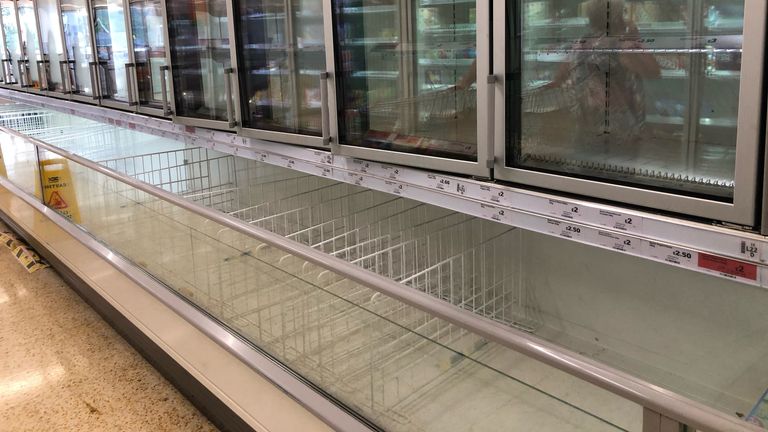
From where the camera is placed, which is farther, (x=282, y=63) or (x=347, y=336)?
(x=282, y=63)

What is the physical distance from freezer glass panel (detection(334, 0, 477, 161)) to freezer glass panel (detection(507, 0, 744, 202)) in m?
0.23

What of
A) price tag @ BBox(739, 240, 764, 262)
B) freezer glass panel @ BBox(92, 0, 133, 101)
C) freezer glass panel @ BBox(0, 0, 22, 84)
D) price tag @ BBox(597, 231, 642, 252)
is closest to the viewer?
price tag @ BBox(739, 240, 764, 262)

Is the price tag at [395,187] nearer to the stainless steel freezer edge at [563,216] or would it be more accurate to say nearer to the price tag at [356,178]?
the stainless steel freezer edge at [563,216]

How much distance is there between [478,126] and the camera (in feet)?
6.07

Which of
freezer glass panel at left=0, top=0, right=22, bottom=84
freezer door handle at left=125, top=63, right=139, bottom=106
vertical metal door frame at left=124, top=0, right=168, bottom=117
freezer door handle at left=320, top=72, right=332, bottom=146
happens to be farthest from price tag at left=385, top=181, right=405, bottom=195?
freezer glass panel at left=0, top=0, right=22, bottom=84

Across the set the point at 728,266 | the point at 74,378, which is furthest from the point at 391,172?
the point at 74,378

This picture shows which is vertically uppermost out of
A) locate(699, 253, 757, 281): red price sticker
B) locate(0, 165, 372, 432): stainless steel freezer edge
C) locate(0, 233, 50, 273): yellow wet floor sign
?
locate(699, 253, 757, 281): red price sticker

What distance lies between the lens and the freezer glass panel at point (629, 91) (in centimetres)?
148

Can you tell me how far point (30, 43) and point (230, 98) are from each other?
3757mm

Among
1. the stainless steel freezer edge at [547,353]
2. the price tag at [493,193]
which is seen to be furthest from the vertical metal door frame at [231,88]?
the price tag at [493,193]

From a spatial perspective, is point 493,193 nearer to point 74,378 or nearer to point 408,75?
point 408,75

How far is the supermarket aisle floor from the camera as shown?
2861 mm

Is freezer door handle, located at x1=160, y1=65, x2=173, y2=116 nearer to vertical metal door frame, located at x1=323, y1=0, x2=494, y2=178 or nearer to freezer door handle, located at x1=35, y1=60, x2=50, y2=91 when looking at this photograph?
vertical metal door frame, located at x1=323, y1=0, x2=494, y2=178

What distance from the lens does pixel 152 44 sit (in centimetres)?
362
